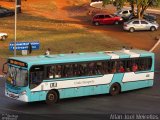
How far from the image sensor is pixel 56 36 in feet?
170

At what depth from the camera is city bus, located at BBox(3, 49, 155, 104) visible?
24531 millimetres

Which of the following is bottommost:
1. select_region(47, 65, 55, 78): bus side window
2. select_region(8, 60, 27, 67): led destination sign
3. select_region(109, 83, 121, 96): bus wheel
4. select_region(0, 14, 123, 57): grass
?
select_region(109, 83, 121, 96): bus wheel

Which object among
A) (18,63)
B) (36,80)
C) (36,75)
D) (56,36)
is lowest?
(56,36)

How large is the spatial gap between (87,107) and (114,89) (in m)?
3.79

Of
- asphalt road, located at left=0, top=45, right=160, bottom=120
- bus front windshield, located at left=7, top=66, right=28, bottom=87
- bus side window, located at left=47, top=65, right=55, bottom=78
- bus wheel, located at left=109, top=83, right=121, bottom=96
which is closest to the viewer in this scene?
asphalt road, located at left=0, top=45, right=160, bottom=120

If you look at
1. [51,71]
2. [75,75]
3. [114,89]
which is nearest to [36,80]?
[51,71]

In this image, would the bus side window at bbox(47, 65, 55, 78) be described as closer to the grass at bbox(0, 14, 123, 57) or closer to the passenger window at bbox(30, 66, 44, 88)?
the passenger window at bbox(30, 66, 44, 88)

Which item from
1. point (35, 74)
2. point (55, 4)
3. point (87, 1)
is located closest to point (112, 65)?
point (35, 74)

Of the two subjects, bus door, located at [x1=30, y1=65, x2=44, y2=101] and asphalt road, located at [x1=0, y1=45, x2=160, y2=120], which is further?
bus door, located at [x1=30, y1=65, x2=44, y2=101]

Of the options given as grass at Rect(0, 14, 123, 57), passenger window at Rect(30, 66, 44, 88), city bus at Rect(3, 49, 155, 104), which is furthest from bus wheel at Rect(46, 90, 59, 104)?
grass at Rect(0, 14, 123, 57)

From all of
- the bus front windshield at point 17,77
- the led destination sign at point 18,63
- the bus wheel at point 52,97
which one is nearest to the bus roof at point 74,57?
the led destination sign at point 18,63

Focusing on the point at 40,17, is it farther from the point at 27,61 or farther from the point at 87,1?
the point at 27,61

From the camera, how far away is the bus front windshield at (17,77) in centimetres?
2439

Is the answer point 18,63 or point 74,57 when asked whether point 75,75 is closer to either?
point 74,57
